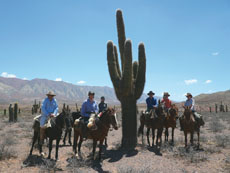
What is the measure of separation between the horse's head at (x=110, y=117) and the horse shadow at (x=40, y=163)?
2251 millimetres

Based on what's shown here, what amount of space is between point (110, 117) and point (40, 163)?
3042 mm

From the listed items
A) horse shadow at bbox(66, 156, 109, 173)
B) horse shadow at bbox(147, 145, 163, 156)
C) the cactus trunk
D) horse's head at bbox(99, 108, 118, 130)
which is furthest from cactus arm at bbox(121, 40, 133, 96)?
horse shadow at bbox(66, 156, 109, 173)

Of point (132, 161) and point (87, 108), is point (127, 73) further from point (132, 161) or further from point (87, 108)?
point (132, 161)

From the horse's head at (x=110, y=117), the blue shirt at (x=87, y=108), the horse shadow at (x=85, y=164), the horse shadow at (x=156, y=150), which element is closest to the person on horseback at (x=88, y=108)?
the blue shirt at (x=87, y=108)

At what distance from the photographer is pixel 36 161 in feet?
24.8

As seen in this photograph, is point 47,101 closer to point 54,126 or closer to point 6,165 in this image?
point 54,126

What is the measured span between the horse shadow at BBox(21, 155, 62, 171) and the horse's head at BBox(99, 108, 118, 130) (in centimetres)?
225

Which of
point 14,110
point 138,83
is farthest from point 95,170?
point 14,110

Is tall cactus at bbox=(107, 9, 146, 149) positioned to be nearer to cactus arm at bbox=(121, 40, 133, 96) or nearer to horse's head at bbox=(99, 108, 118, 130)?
cactus arm at bbox=(121, 40, 133, 96)

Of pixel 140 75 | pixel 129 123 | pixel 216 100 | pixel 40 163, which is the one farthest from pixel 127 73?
pixel 216 100

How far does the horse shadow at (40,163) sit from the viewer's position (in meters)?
6.71

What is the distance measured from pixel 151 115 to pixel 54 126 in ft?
15.5

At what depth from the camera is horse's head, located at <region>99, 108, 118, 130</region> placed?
7.19 metres

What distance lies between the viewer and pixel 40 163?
24.1 ft
